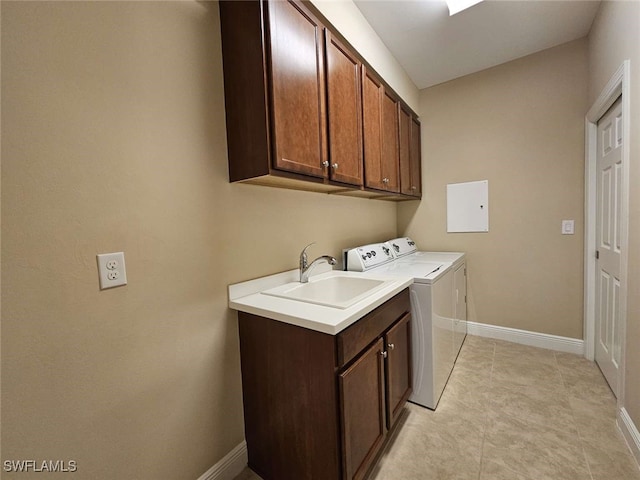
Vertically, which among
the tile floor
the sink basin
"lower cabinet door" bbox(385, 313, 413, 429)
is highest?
the sink basin

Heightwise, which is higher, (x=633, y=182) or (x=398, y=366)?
(x=633, y=182)

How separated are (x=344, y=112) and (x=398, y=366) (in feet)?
4.94

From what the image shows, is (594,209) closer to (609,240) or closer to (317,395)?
(609,240)

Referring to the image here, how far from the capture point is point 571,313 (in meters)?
2.38

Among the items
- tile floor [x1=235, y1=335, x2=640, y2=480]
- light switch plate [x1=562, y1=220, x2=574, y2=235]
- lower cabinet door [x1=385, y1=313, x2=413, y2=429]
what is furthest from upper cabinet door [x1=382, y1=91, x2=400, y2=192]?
tile floor [x1=235, y1=335, x2=640, y2=480]

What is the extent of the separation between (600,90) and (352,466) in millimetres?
2762

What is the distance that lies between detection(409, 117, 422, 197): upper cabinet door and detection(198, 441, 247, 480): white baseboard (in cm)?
238

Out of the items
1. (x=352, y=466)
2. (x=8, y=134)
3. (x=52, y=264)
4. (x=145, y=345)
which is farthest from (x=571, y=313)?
(x=8, y=134)

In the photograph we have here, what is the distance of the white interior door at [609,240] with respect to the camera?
1.74 meters

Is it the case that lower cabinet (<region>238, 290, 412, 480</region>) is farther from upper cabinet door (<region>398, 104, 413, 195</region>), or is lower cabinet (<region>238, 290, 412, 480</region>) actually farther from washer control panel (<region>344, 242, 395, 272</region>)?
upper cabinet door (<region>398, 104, 413, 195</region>)

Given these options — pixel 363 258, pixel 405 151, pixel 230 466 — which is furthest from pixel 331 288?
pixel 405 151

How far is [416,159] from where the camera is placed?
285 cm

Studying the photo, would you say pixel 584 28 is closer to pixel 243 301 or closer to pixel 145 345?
pixel 243 301

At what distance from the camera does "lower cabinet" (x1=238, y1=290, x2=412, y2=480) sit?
1.02 metres
